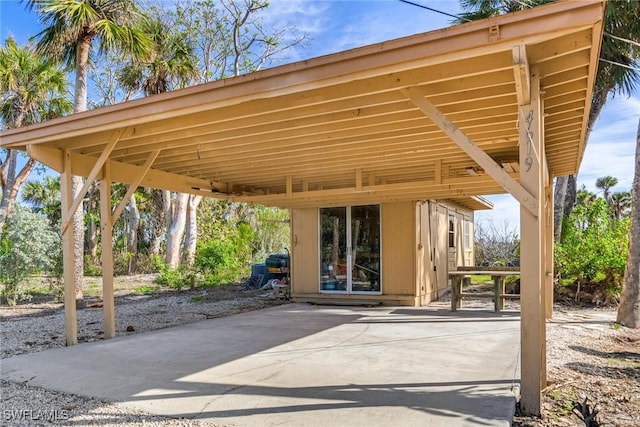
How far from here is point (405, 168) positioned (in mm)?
7227

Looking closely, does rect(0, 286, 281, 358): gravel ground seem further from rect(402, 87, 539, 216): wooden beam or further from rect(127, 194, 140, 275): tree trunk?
rect(127, 194, 140, 275): tree trunk

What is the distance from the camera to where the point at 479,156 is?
3320 mm

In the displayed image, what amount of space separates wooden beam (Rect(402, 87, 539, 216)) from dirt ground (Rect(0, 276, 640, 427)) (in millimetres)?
1336

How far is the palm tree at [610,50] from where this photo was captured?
848 cm

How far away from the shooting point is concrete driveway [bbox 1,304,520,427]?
3043 mm

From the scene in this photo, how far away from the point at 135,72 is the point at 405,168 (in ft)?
36.5

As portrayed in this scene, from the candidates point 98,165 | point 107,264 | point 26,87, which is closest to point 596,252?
point 107,264

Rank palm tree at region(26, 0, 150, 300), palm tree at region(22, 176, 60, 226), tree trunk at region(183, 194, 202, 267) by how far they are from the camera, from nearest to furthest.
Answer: palm tree at region(26, 0, 150, 300)
tree trunk at region(183, 194, 202, 267)
palm tree at region(22, 176, 60, 226)

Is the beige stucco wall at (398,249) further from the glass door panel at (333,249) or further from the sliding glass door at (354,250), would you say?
the glass door panel at (333,249)

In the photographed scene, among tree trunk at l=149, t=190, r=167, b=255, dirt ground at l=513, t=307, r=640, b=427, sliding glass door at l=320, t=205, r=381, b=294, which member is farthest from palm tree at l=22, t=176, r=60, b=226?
dirt ground at l=513, t=307, r=640, b=427

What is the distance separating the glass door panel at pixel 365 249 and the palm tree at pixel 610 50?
448 centimetres

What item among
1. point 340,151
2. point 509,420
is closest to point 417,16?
point 340,151

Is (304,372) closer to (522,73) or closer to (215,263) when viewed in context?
(522,73)

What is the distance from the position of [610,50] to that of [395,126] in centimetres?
818
